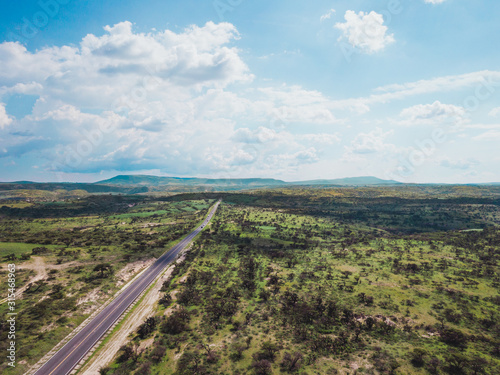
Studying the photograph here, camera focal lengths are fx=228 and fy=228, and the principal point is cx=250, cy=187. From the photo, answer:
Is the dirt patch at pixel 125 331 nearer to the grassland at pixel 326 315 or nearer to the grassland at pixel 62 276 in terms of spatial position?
the grassland at pixel 326 315

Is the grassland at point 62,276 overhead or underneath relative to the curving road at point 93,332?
overhead

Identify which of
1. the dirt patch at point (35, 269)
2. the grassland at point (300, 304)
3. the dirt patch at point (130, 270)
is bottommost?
the dirt patch at point (130, 270)

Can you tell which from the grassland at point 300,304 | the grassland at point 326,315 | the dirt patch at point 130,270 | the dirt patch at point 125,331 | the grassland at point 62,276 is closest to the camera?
the grassland at point 326,315

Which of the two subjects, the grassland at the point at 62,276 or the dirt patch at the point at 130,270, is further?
the dirt patch at the point at 130,270

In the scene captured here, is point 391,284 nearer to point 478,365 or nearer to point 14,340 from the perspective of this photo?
point 478,365

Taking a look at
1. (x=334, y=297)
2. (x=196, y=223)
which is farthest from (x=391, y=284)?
(x=196, y=223)

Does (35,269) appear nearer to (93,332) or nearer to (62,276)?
(62,276)

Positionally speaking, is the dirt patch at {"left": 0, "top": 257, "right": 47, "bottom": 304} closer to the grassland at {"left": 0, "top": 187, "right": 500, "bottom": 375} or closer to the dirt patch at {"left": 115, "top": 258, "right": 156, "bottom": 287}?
the grassland at {"left": 0, "top": 187, "right": 500, "bottom": 375}

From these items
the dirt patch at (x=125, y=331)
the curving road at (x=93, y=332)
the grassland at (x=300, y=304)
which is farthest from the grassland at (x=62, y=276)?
the dirt patch at (x=125, y=331)
